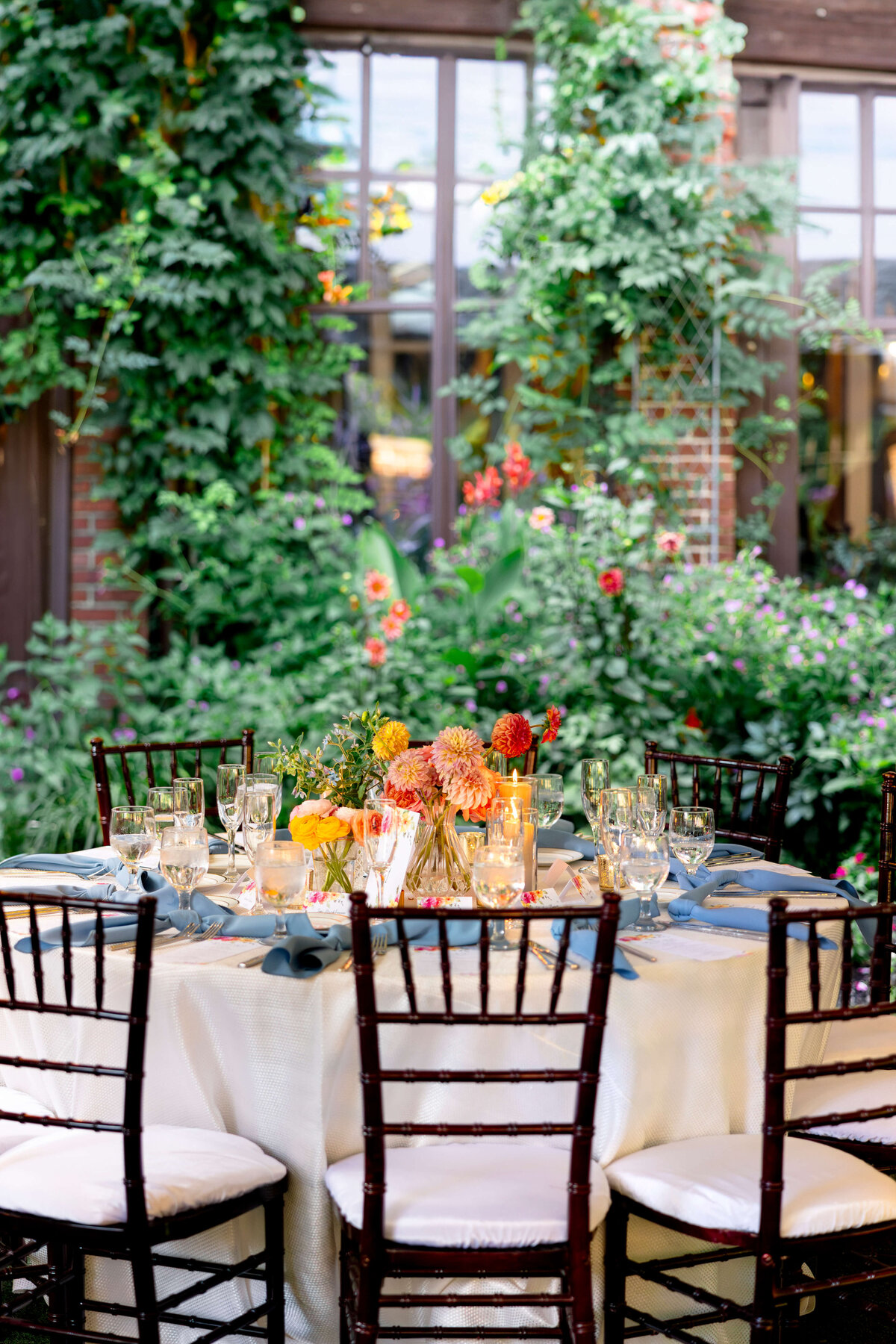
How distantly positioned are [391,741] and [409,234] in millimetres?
3486

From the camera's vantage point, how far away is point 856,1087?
2.06 m

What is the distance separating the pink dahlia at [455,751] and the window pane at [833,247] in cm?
387

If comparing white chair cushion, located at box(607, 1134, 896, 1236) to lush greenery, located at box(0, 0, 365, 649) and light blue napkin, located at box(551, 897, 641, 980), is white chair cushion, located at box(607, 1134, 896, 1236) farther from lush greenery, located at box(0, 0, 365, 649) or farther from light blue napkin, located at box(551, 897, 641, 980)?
lush greenery, located at box(0, 0, 365, 649)

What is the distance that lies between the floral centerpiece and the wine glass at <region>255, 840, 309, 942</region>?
0.13m

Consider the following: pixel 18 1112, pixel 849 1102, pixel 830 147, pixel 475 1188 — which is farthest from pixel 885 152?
pixel 18 1112

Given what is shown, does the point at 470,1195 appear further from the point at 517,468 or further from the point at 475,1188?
the point at 517,468

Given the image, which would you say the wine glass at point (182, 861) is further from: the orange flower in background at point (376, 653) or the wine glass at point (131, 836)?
the orange flower in background at point (376, 653)

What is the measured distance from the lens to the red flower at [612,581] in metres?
3.93

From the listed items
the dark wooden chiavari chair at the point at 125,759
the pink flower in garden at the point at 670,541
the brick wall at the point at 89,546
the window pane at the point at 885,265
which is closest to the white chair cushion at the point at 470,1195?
the dark wooden chiavari chair at the point at 125,759

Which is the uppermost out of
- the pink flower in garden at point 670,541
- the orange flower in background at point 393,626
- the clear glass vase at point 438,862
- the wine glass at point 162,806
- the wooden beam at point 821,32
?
the wooden beam at point 821,32

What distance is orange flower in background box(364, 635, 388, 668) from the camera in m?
4.12

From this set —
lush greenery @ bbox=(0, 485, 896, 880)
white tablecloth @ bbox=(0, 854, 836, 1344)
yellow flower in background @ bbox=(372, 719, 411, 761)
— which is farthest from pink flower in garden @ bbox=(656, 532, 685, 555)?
Answer: white tablecloth @ bbox=(0, 854, 836, 1344)

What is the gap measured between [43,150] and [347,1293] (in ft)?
13.8

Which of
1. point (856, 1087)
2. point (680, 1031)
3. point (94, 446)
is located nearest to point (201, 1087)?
point (680, 1031)
